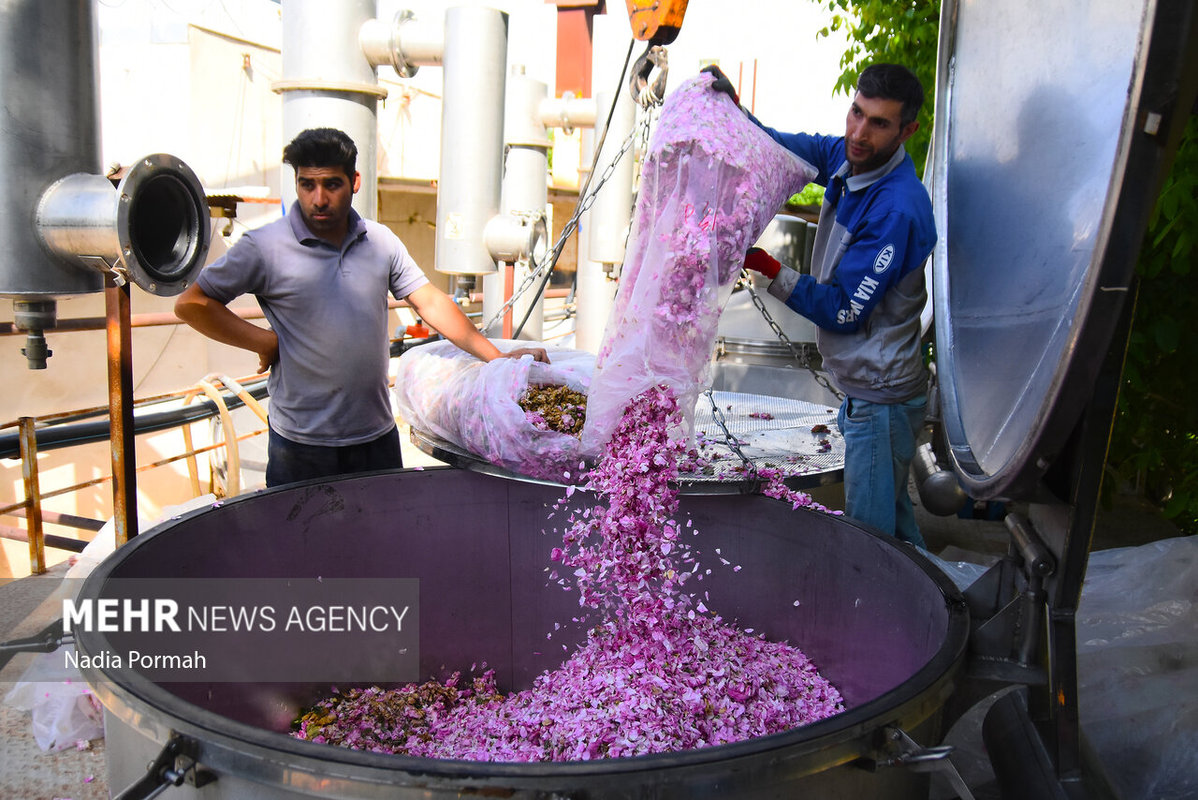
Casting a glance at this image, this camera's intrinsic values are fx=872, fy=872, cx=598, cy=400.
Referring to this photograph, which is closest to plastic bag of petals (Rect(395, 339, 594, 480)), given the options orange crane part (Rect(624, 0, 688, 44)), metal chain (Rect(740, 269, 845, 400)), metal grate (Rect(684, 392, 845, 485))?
metal grate (Rect(684, 392, 845, 485))

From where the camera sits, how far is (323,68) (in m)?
3.97

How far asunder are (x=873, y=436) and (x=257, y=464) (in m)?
4.54

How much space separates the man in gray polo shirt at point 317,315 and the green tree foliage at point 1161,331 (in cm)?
186

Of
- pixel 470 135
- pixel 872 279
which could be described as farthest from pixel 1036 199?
pixel 470 135

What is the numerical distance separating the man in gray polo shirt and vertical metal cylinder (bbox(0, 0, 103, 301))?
0.36 metres

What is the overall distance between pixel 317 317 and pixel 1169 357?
2.78m

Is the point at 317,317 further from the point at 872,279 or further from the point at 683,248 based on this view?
the point at 872,279

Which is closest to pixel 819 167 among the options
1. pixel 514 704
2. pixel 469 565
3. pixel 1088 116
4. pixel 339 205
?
pixel 1088 116

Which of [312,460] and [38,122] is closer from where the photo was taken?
[38,122]

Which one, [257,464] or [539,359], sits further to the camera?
[257,464]

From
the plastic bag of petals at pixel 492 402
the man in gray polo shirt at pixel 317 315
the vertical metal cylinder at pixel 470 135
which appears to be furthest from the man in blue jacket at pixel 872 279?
the vertical metal cylinder at pixel 470 135

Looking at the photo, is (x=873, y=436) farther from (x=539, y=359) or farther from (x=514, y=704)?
(x=514, y=704)

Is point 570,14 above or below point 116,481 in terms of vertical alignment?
above

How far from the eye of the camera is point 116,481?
2.24 metres
